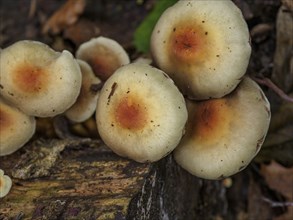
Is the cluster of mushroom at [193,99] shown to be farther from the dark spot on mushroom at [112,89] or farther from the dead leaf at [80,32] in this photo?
the dead leaf at [80,32]

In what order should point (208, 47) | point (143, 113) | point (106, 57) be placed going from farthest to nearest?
point (106, 57) → point (208, 47) → point (143, 113)

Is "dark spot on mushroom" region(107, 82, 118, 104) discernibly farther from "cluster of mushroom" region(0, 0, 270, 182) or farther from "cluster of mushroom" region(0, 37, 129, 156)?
Answer: "cluster of mushroom" region(0, 37, 129, 156)

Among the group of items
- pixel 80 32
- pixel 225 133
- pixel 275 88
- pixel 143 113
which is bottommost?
pixel 275 88

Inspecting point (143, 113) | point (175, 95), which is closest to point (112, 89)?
point (143, 113)

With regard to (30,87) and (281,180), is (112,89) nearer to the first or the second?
(30,87)

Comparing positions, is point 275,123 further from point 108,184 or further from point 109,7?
point 109,7

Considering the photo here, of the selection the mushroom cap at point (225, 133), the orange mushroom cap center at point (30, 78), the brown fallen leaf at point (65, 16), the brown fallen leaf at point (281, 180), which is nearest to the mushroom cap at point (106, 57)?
the orange mushroom cap center at point (30, 78)

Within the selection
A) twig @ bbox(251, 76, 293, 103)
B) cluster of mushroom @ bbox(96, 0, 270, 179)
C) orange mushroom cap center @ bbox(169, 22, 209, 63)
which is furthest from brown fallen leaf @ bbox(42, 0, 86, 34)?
twig @ bbox(251, 76, 293, 103)
